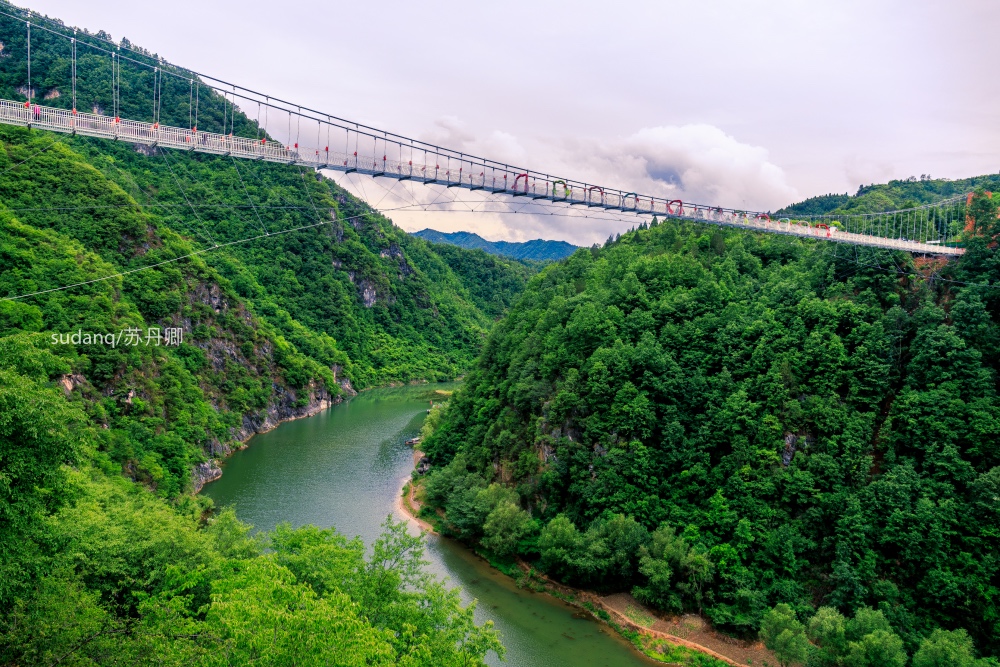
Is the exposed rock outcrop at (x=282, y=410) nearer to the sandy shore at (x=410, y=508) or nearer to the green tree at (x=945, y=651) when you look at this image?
the sandy shore at (x=410, y=508)

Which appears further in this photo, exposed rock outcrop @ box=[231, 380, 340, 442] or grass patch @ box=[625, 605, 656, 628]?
exposed rock outcrop @ box=[231, 380, 340, 442]

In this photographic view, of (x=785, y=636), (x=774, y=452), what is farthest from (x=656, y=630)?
(x=774, y=452)

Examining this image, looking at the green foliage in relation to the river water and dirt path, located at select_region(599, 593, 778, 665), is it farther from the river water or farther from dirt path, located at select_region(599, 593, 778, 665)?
the river water

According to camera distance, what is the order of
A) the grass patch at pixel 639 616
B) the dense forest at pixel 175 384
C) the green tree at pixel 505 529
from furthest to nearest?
the green tree at pixel 505 529 < the grass patch at pixel 639 616 < the dense forest at pixel 175 384

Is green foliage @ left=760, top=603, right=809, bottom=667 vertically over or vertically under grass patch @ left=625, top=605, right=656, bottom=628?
over

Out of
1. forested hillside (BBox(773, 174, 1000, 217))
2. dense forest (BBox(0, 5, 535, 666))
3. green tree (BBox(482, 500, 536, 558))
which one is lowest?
green tree (BBox(482, 500, 536, 558))

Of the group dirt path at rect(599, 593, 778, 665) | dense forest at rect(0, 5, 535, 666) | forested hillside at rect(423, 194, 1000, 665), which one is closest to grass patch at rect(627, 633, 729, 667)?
Result: dirt path at rect(599, 593, 778, 665)

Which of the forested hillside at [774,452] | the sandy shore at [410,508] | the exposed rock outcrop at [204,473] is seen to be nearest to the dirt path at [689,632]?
the forested hillside at [774,452]
